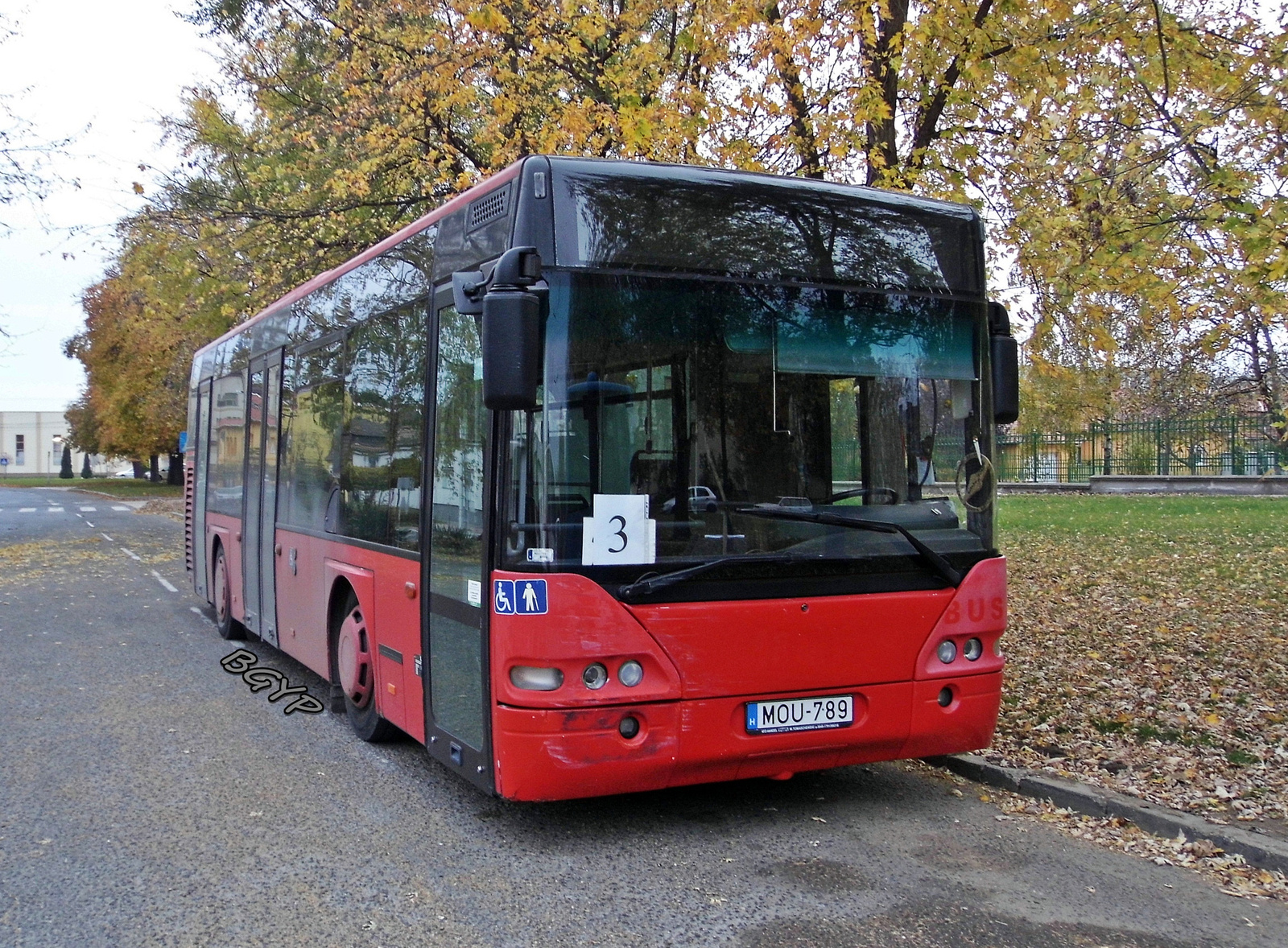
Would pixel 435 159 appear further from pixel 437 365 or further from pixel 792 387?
pixel 792 387

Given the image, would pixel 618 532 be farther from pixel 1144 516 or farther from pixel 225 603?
pixel 1144 516

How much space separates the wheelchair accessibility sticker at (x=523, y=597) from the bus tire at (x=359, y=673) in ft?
7.37

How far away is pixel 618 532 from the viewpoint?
206 inches

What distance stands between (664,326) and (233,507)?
7429 millimetres

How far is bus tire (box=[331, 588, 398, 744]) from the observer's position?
7379 mm

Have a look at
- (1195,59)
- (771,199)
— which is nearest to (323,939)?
(771,199)

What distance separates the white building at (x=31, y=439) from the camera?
136375mm

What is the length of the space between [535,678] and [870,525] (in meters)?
1.74

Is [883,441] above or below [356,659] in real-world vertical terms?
above

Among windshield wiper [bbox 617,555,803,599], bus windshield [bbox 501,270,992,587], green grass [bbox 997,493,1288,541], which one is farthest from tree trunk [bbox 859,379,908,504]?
green grass [bbox 997,493,1288,541]

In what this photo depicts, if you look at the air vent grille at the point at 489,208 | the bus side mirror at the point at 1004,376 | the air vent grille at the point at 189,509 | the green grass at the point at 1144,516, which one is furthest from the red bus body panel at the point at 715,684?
the green grass at the point at 1144,516

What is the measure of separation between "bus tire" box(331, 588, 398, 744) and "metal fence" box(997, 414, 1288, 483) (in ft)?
76.6

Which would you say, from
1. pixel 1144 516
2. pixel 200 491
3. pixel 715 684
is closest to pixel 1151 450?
pixel 1144 516

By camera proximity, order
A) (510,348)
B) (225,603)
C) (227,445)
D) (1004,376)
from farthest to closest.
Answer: (225,603) < (227,445) < (1004,376) < (510,348)
